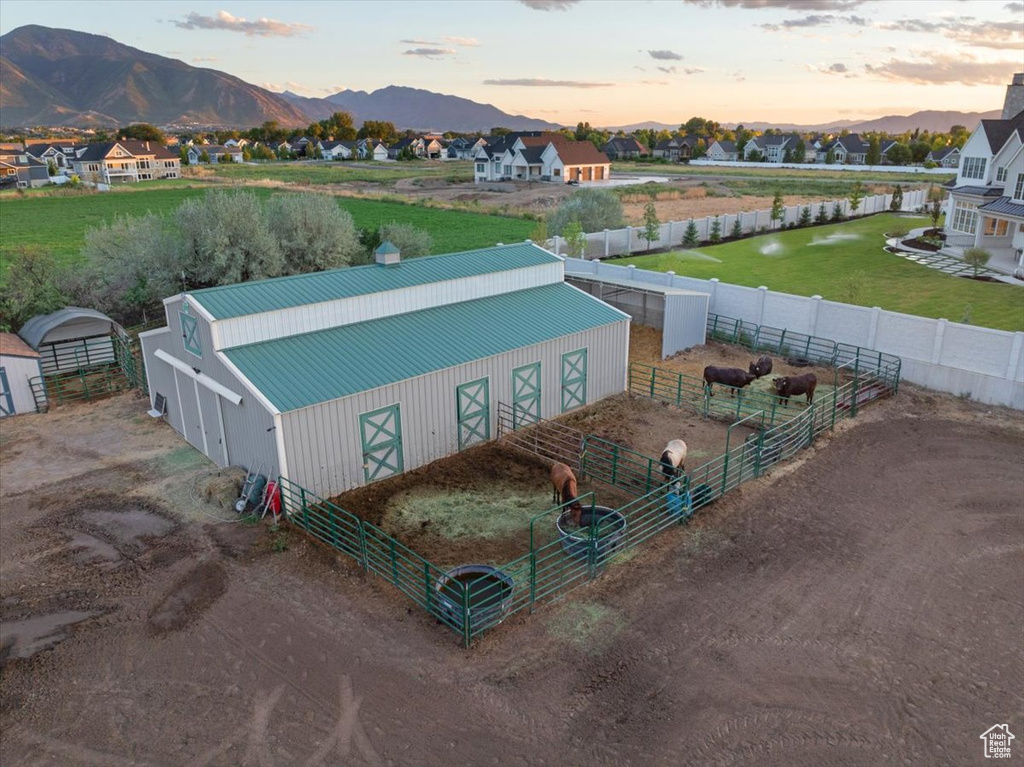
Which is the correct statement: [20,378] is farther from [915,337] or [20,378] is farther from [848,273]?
[848,273]

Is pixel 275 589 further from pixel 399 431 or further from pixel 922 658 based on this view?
pixel 922 658

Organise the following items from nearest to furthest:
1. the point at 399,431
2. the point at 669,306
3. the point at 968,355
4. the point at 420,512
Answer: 1. the point at 420,512
2. the point at 399,431
3. the point at 968,355
4. the point at 669,306

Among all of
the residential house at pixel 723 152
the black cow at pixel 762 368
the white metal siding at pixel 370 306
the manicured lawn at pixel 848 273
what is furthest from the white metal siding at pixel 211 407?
the residential house at pixel 723 152

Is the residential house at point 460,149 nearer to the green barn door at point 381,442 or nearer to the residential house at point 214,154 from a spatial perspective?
the residential house at point 214,154

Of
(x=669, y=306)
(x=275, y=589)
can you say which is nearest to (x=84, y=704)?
(x=275, y=589)

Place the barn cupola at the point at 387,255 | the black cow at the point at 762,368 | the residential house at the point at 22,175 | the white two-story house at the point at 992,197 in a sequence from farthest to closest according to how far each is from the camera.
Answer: the residential house at the point at 22,175 → the white two-story house at the point at 992,197 → the black cow at the point at 762,368 → the barn cupola at the point at 387,255

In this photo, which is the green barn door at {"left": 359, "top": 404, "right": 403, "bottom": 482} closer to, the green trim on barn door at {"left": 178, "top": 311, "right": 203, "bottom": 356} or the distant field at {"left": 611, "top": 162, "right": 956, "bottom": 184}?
the green trim on barn door at {"left": 178, "top": 311, "right": 203, "bottom": 356}

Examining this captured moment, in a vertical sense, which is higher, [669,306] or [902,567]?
[669,306]
